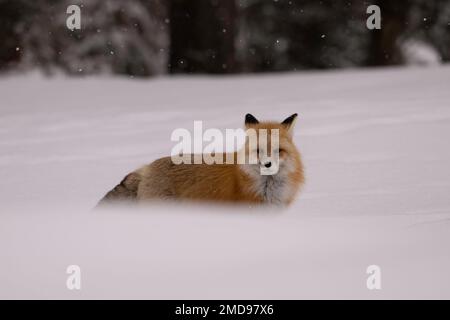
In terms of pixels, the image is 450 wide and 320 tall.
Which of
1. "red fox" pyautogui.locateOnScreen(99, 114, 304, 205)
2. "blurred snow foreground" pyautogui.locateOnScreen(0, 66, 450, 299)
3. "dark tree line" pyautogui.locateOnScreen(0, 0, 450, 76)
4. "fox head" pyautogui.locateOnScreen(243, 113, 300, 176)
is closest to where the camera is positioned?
"blurred snow foreground" pyautogui.locateOnScreen(0, 66, 450, 299)

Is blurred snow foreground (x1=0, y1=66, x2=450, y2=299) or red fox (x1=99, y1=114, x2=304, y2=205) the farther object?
red fox (x1=99, y1=114, x2=304, y2=205)

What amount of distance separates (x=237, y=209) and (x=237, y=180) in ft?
0.79

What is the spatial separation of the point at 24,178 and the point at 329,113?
4479 mm

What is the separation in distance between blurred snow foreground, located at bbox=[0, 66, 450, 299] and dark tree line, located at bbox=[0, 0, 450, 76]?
3418 millimetres

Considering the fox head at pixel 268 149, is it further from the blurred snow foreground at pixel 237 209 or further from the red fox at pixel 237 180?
the blurred snow foreground at pixel 237 209

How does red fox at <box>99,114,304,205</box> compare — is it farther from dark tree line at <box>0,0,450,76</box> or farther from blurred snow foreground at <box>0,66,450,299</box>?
dark tree line at <box>0,0,450,76</box>

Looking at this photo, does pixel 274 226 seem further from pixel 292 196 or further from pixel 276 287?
pixel 276 287

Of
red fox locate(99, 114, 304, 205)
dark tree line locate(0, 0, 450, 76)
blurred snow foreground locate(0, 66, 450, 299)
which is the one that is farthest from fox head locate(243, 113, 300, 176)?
dark tree line locate(0, 0, 450, 76)

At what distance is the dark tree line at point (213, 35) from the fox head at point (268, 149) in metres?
9.51

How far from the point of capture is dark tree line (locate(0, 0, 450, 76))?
52.3ft

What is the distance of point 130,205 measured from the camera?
22.0ft

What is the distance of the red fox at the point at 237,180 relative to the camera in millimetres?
6309

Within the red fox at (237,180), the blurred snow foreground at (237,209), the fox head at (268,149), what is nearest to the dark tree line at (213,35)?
the blurred snow foreground at (237,209)

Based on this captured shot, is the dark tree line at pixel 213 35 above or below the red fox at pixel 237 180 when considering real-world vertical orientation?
above
